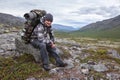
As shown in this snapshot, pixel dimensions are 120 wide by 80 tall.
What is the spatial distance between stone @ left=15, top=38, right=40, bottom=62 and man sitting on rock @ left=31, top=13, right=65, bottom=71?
1.31 feet

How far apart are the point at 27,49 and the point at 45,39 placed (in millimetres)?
1644

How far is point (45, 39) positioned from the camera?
49.3ft

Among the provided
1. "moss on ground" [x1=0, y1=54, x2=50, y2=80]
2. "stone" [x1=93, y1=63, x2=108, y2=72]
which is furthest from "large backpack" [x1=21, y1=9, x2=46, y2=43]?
"stone" [x1=93, y1=63, x2=108, y2=72]

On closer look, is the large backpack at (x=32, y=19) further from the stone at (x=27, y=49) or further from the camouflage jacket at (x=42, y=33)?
the stone at (x=27, y=49)

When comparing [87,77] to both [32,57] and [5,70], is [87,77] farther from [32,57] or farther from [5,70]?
[5,70]

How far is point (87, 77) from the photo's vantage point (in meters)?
14.4

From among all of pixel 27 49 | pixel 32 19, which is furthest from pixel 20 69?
pixel 32 19

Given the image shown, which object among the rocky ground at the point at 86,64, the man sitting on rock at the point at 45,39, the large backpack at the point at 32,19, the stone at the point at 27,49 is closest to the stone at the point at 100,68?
the rocky ground at the point at 86,64

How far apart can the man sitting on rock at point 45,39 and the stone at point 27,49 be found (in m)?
0.40

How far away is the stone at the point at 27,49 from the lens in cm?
1512

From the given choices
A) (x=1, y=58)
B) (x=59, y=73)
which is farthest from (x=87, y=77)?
(x=1, y=58)

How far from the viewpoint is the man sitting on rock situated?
1428 cm

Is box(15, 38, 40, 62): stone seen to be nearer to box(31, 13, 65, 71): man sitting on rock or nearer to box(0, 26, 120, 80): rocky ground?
box(31, 13, 65, 71): man sitting on rock

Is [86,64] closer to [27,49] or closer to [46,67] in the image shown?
[46,67]
